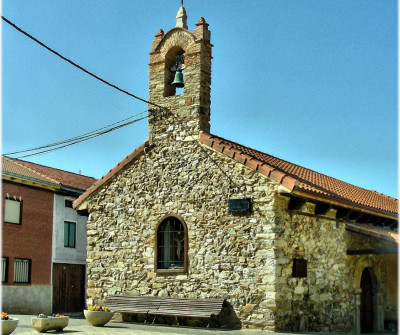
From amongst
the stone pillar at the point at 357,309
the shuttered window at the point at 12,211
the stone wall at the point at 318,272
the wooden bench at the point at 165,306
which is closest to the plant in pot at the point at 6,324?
the wooden bench at the point at 165,306

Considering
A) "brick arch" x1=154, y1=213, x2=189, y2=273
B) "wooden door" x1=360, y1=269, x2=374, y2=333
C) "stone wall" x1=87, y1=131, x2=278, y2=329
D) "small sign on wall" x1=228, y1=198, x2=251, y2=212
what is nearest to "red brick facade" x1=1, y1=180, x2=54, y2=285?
"stone wall" x1=87, y1=131, x2=278, y2=329

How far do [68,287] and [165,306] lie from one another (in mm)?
11462

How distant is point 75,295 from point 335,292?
1352 cm

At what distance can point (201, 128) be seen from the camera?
15164 mm

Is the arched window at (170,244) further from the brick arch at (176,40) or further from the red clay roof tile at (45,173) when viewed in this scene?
the red clay roof tile at (45,173)

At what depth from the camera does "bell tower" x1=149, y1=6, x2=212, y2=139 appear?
50.6 ft

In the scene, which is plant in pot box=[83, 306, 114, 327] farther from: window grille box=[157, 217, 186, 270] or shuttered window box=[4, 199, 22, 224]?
shuttered window box=[4, 199, 22, 224]

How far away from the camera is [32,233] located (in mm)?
23578

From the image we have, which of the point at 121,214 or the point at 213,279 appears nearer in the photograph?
the point at 213,279

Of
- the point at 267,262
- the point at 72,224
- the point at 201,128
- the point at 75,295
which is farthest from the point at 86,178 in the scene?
the point at 267,262

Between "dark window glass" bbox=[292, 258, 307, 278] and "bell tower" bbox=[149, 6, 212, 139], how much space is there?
4225mm

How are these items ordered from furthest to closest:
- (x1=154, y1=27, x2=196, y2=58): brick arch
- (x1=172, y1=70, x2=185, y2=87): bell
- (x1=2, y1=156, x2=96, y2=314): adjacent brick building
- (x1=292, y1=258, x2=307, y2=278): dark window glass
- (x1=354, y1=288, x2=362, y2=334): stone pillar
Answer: (x1=2, y1=156, x2=96, y2=314): adjacent brick building → (x1=354, y1=288, x2=362, y2=334): stone pillar → (x1=154, y1=27, x2=196, y2=58): brick arch → (x1=172, y1=70, x2=185, y2=87): bell → (x1=292, y1=258, x2=307, y2=278): dark window glass

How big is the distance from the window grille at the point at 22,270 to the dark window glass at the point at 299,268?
13216 millimetres

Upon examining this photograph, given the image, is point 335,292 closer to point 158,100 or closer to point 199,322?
point 199,322
